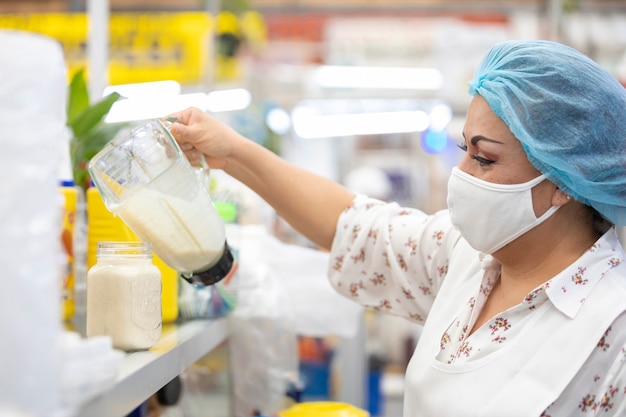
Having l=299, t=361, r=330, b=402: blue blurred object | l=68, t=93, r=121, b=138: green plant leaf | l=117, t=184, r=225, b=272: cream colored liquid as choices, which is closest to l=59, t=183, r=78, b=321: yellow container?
l=117, t=184, r=225, b=272: cream colored liquid

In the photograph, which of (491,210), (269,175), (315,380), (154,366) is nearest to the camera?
(154,366)

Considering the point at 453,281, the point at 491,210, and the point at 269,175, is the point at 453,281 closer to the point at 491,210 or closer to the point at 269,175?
the point at 491,210

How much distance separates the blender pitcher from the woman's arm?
0.72 feet

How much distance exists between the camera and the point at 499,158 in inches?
58.8

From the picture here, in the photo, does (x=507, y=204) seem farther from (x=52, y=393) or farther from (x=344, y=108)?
(x=344, y=108)

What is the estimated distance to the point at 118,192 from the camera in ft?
4.56

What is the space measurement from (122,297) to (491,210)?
69 cm

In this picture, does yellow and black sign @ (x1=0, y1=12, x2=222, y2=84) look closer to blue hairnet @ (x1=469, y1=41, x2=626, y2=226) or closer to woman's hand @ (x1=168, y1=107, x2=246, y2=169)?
woman's hand @ (x1=168, y1=107, x2=246, y2=169)

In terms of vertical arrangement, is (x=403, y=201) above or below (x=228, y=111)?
below

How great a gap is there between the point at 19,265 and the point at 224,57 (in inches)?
218

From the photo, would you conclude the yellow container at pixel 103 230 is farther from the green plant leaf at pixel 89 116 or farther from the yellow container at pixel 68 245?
the green plant leaf at pixel 89 116

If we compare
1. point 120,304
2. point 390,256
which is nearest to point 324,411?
point 390,256

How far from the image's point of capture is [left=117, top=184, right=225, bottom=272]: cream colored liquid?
1367mm

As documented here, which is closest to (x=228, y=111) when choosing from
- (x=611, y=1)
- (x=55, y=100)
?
(x=55, y=100)
